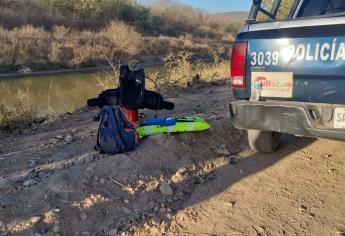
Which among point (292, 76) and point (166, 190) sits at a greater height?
point (292, 76)

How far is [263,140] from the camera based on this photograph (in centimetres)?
464

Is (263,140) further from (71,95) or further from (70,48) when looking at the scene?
(70,48)

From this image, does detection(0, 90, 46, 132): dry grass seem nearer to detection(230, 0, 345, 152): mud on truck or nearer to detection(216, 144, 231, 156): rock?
detection(216, 144, 231, 156): rock

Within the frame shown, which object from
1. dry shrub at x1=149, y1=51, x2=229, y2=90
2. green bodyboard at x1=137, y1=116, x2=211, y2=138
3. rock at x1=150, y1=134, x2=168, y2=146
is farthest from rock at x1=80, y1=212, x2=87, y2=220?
dry shrub at x1=149, y1=51, x2=229, y2=90

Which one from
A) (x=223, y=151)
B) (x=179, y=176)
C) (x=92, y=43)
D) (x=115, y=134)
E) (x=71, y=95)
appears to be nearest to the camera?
(x=179, y=176)

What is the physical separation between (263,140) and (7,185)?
2551 mm

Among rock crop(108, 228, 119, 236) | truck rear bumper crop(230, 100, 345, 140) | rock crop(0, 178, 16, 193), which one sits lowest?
rock crop(108, 228, 119, 236)

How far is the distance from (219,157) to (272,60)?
1506mm

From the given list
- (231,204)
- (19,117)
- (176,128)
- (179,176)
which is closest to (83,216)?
(179,176)

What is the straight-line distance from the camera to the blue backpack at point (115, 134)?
451 cm

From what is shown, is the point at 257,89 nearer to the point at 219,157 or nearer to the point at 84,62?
the point at 219,157

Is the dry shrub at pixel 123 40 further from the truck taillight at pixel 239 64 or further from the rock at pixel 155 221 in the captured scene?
Answer: the rock at pixel 155 221

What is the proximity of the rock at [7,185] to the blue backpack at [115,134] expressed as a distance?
96cm

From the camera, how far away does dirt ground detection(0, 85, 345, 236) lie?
3.51 meters
